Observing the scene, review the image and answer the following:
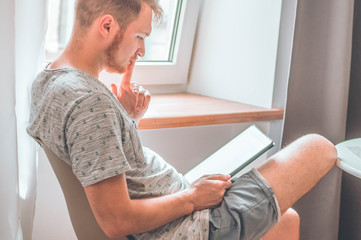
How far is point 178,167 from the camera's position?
189cm

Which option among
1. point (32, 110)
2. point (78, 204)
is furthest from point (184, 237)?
point (32, 110)

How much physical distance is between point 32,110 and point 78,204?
259mm

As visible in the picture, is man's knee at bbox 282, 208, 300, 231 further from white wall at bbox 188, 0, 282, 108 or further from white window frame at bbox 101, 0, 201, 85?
white window frame at bbox 101, 0, 201, 85

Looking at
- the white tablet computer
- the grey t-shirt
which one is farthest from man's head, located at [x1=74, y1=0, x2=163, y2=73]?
the white tablet computer

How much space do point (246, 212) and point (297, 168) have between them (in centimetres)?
20

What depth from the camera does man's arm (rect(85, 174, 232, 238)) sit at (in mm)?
957

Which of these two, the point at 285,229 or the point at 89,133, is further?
the point at 285,229

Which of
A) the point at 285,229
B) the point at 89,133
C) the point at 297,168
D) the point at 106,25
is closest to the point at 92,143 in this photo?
the point at 89,133

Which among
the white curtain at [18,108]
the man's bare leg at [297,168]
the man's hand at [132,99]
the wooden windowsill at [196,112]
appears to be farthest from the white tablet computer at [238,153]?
the white curtain at [18,108]

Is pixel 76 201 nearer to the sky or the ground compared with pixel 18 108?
nearer to the ground

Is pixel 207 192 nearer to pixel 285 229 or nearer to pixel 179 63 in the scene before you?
pixel 285 229

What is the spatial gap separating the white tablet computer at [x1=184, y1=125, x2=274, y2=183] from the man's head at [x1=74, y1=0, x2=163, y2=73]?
1.45 ft

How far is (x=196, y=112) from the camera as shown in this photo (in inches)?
65.5

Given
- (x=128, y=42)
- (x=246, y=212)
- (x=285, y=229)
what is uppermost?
(x=128, y=42)
